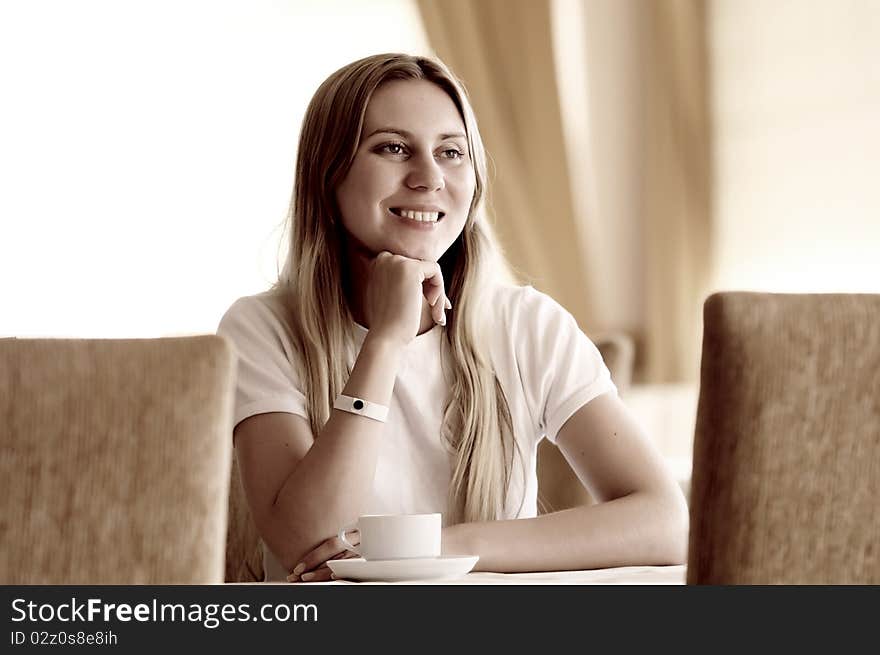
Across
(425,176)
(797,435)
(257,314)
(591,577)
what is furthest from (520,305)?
(797,435)

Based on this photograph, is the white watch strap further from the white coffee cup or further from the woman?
the white coffee cup

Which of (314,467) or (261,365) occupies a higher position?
(261,365)

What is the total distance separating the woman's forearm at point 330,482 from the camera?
4.73ft

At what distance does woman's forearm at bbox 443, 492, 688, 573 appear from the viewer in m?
Answer: 1.31

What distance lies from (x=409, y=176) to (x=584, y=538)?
66cm

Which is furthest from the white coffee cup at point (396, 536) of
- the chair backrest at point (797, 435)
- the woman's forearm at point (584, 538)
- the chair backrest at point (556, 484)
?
the chair backrest at point (556, 484)

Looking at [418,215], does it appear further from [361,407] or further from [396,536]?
[396,536]

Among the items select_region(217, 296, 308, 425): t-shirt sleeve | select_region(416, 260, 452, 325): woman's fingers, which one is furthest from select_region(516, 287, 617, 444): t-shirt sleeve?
select_region(217, 296, 308, 425): t-shirt sleeve

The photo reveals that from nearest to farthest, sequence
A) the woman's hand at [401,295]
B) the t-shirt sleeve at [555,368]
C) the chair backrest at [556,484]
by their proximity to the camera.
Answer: the woman's hand at [401,295], the t-shirt sleeve at [555,368], the chair backrest at [556,484]

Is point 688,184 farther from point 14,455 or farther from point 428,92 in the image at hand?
point 14,455

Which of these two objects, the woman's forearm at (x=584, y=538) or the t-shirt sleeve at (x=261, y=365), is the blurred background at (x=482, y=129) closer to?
the t-shirt sleeve at (x=261, y=365)

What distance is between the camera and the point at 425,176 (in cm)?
174

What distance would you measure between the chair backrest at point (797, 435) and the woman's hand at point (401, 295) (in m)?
0.86

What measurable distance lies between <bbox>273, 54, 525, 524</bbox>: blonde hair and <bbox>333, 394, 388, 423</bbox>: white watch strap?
16 cm
